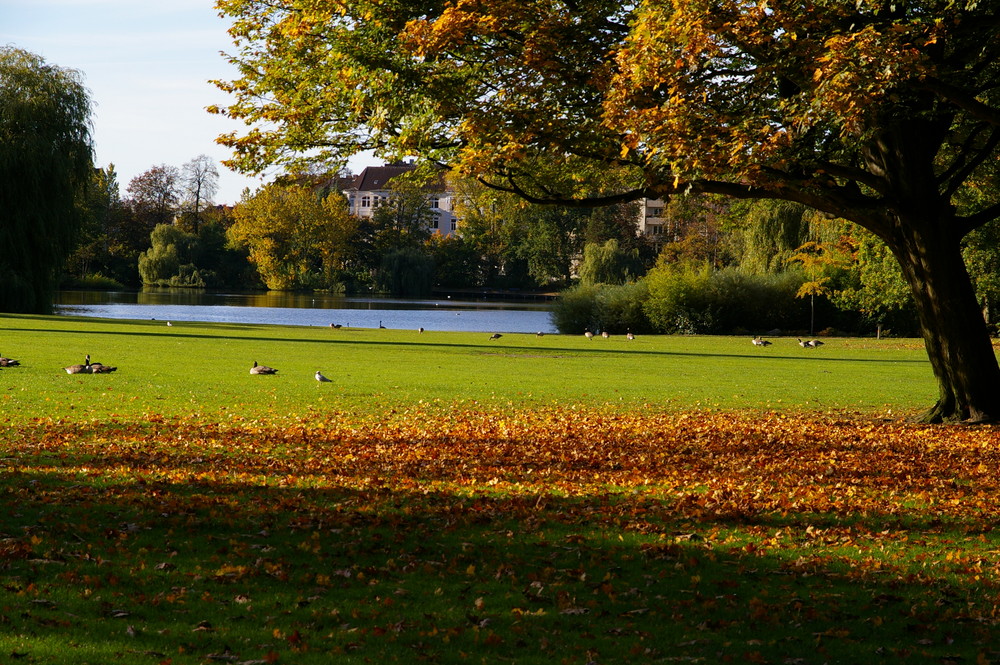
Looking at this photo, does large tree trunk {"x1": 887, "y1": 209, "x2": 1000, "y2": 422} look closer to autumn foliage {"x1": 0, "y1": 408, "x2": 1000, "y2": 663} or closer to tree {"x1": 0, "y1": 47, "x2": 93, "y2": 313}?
autumn foliage {"x1": 0, "y1": 408, "x2": 1000, "y2": 663}

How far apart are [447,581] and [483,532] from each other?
1583 mm

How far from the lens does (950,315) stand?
16.3 meters

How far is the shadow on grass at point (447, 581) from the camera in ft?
19.9

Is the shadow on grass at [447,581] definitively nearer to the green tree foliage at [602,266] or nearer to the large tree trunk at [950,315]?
the large tree trunk at [950,315]

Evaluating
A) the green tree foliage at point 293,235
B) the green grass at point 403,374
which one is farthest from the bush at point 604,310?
the green tree foliage at point 293,235

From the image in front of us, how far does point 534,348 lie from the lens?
1603 inches

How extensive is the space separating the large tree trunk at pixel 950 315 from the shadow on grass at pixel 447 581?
24.3 feet

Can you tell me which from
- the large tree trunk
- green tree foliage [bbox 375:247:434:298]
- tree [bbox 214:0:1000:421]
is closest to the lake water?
green tree foliage [bbox 375:247:434:298]

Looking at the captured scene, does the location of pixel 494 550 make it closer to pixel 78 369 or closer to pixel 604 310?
pixel 78 369

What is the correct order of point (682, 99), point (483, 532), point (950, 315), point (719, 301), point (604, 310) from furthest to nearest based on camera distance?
point (604, 310) → point (719, 301) → point (950, 315) → point (682, 99) → point (483, 532)

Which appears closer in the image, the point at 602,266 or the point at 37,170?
the point at 37,170

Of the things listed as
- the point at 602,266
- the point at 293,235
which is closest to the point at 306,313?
the point at 602,266

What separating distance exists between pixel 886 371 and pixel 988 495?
847 inches

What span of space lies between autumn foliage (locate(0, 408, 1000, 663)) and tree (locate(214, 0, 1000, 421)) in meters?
4.09
